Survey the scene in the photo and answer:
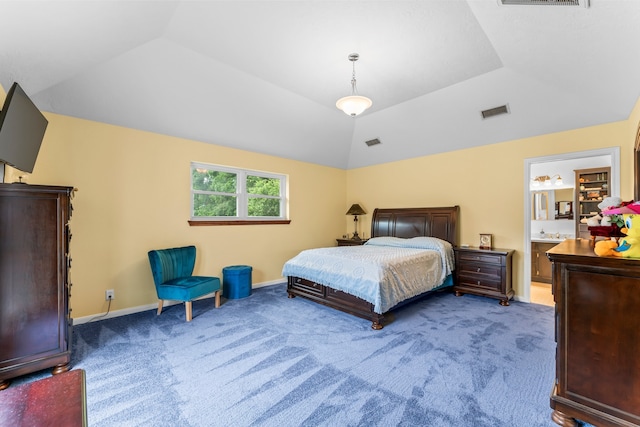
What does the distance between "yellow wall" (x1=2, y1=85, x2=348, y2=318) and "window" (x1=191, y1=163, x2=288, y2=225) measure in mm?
161

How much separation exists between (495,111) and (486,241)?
78.1 inches

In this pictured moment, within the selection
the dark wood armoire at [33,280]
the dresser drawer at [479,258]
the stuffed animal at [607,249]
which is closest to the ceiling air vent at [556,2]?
the stuffed animal at [607,249]

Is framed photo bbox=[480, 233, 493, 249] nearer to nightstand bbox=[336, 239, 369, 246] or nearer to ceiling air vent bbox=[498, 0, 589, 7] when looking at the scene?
nightstand bbox=[336, 239, 369, 246]

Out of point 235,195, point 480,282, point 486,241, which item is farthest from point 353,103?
point 480,282

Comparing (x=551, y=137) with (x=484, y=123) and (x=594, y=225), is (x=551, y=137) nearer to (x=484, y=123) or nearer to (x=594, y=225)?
(x=484, y=123)

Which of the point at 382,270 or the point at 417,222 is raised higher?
the point at 417,222

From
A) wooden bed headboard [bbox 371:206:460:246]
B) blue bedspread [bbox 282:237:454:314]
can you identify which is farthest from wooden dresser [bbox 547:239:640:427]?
wooden bed headboard [bbox 371:206:460:246]

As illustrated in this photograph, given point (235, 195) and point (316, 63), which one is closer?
point (316, 63)

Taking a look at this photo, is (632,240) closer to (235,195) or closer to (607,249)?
(607,249)

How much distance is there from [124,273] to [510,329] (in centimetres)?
474

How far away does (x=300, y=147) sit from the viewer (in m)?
5.36

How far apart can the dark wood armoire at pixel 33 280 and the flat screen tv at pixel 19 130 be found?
0.90 feet

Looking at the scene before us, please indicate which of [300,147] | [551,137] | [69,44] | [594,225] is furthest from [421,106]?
[69,44]

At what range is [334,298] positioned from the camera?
3.77 m
